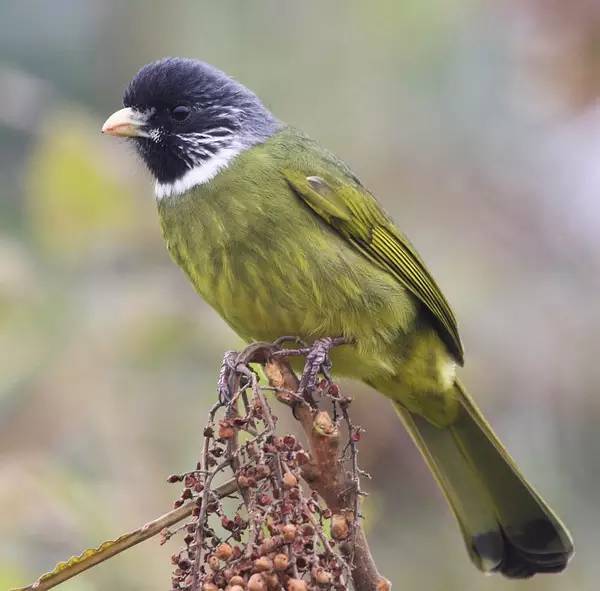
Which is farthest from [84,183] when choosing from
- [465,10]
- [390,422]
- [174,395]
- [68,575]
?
[465,10]

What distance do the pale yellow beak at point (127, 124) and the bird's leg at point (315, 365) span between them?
0.99 meters

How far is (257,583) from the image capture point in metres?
1.81

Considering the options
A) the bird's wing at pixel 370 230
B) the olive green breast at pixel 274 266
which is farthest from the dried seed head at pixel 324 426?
the bird's wing at pixel 370 230

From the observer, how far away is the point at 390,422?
4441 mm

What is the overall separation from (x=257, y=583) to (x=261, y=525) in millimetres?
135

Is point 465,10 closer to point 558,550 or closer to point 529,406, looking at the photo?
point 529,406

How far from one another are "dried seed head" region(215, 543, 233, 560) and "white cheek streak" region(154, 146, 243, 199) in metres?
1.76

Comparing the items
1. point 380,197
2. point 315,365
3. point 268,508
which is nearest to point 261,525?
point 268,508

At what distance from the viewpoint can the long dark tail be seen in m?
3.42

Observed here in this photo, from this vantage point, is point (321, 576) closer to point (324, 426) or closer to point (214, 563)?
point (214, 563)

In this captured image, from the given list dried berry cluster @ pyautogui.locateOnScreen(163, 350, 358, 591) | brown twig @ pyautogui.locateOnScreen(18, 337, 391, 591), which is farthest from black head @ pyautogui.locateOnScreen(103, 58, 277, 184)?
dried berry cluster @ pyautogui.locateOnScreen(163, 350, 358, 591)

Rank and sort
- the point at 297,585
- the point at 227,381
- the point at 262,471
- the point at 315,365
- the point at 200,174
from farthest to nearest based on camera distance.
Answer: the point at 200,174 < the point at 315,365 < the point at 227,381 < the point at 262,471 < the point at 297,585

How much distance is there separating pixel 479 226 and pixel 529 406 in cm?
108

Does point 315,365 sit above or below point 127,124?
below
